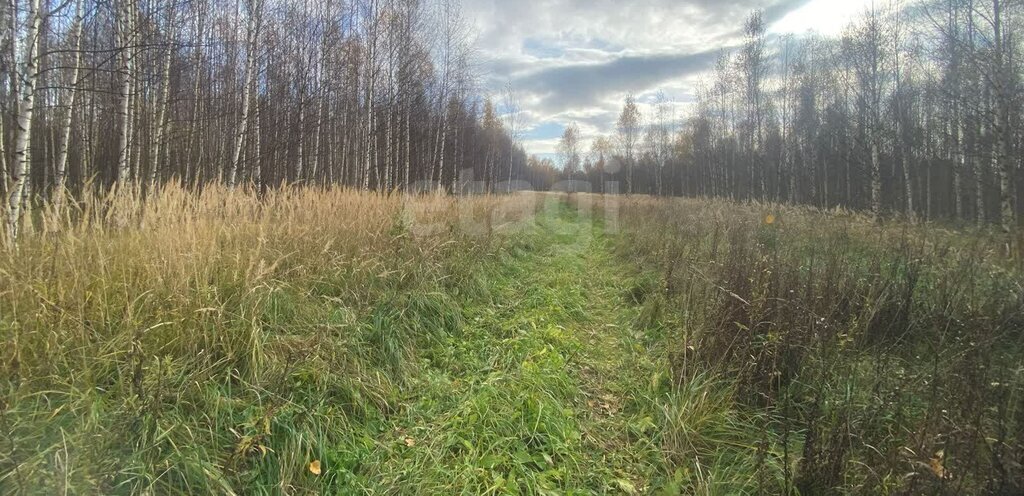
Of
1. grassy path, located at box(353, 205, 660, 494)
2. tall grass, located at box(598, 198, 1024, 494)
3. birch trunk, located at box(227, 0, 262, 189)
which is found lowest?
grassy path, located at box(353, 205, 660, 494)

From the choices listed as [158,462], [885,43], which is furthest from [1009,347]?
[885,43]

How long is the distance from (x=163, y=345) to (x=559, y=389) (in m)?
2.42

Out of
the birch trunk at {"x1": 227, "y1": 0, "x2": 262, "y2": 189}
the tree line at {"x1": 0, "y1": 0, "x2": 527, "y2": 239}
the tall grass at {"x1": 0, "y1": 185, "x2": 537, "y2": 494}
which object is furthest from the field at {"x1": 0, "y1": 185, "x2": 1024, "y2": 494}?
the tree line at {"x1": 0, "y1": 0, "x2": 527, "y2": 239}

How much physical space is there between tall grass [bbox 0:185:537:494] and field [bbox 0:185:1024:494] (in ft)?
0.04

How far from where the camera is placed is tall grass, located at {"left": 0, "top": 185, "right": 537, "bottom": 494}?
170 cm

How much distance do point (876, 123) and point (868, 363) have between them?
17.8 m

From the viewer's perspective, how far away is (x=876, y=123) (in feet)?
50.7

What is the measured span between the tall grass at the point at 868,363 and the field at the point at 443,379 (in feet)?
0.07

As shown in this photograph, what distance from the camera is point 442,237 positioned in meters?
6.15

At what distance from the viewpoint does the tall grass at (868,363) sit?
1719 mm

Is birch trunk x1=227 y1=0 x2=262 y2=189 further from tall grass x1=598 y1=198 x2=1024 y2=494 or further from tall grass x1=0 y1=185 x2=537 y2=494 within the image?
tall grass x1=598 y1=198 x2=1024 y2=494

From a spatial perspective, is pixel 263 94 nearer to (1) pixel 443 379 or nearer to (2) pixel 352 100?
(2) pixel 352 100

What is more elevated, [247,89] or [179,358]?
[247,89]

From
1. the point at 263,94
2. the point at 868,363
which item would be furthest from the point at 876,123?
the point at 263,94
